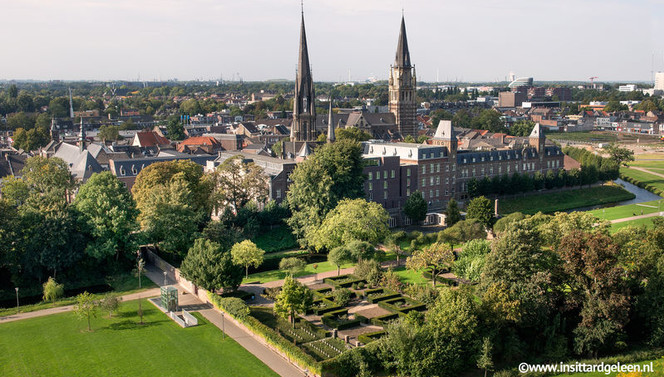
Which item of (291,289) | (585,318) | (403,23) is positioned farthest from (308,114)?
(585,318)

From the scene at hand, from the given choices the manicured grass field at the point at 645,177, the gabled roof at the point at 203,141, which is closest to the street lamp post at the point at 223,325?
the gabled roof at the point at 203,141

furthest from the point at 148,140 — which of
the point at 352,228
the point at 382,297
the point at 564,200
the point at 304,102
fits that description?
the point at 382,297

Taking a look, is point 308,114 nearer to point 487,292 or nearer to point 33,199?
point 33,199

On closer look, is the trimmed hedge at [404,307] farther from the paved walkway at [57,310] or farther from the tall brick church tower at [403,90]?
the tall brick church tower at [403,90]

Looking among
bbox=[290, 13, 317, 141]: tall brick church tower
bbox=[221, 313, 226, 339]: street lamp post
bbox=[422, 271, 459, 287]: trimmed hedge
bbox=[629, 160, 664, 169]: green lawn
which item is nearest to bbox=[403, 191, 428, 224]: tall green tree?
bbox=[422, 271, 459, 287]: trimmed hedge

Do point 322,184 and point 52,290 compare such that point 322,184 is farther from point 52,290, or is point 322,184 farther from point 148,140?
point 148,140
